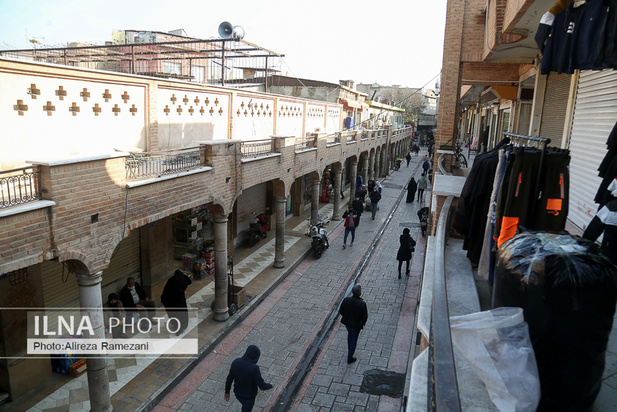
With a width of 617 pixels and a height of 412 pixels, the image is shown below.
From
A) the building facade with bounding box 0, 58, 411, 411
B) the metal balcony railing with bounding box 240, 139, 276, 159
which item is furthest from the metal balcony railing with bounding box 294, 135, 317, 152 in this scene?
the metal balcony railing with bounding box 240, 139, 276, 159

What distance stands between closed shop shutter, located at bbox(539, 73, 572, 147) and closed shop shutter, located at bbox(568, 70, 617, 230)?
1.18 meters

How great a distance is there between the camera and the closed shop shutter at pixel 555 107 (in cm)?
810

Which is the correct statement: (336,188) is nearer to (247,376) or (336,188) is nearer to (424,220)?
(424,220)

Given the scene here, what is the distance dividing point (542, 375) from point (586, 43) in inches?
148

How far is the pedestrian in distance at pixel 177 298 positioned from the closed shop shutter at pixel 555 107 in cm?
844

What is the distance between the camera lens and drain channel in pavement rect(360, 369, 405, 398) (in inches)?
319

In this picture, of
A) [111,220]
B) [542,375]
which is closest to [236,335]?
[111,220]

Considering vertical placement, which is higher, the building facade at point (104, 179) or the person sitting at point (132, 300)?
the building facade at point (104, 179)

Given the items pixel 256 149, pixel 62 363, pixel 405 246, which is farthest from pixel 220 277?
pixel 405 246

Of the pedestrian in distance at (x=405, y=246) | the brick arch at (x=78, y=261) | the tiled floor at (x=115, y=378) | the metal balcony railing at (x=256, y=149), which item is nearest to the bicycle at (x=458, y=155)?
the pedestrian in distance at (x=405, y=246)

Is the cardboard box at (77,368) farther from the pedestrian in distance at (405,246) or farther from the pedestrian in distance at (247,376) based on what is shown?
the pedestrian in distance at (405,246)

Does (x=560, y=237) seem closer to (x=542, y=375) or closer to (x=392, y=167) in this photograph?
(x=542, y=375)

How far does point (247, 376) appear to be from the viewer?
20.6 ft

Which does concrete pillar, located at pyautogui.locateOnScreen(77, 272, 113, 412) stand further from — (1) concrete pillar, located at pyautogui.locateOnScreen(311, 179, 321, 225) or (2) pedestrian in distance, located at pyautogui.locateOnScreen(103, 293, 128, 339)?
(1) concrete pillar, located at pyautogui.locateOnScreen(311, 179, 321, 225)
